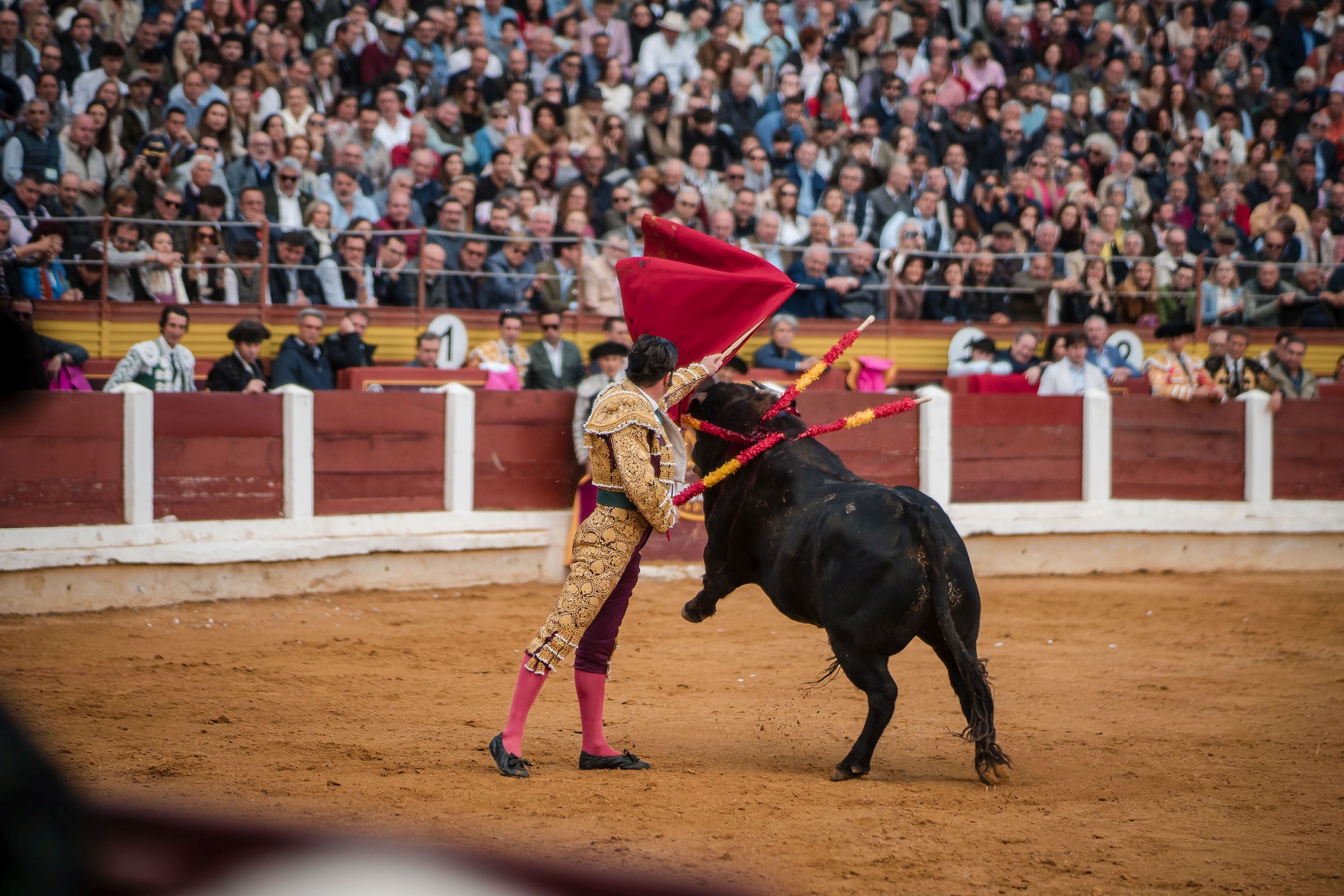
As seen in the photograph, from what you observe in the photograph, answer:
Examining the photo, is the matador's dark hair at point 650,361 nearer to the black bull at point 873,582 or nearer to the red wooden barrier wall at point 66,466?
the black bull at point 873,582

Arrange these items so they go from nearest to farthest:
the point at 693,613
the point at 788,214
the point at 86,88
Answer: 1. the point at 693,613
2. the point at 86,88
3. the point at 788,214

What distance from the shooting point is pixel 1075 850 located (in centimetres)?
331

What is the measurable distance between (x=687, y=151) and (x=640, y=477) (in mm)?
7145

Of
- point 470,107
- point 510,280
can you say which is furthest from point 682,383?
point 470,107

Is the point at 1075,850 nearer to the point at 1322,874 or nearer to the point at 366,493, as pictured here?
the point at 1322,874

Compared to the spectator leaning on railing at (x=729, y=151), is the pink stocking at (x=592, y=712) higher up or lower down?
lower down

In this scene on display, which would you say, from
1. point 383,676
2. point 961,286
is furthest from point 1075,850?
point 961,286

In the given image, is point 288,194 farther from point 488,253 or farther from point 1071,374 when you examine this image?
point 1071,374

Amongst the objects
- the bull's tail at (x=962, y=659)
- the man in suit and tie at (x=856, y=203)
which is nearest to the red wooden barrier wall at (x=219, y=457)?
the bull's tail at (x=962, y=659)

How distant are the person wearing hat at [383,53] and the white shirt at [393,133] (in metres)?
0.45

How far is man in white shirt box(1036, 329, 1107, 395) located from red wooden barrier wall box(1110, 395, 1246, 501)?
0.30 meters

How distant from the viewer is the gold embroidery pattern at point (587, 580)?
3990mm

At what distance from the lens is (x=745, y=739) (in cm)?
466

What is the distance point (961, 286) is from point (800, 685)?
553cm
